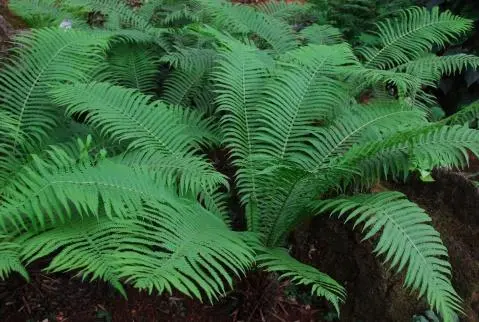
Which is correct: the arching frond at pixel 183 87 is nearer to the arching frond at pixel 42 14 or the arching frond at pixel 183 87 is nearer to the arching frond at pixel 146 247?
the arching frond at pixel 42 14

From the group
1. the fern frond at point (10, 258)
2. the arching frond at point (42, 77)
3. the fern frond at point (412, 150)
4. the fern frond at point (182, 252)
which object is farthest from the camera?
the arching frond at point (42, 77)

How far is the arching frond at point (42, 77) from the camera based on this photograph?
2967 mm

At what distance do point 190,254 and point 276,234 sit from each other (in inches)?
29.5

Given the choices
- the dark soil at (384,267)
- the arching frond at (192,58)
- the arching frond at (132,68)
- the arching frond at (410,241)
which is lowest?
the dark soil at (384,267)

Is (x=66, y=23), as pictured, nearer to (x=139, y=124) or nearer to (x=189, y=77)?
(x=189, y=77)

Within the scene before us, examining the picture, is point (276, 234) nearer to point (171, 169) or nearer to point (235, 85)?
point (171, 169)

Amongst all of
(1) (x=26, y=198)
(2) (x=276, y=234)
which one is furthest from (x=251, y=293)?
(1) (x=26, y=198)

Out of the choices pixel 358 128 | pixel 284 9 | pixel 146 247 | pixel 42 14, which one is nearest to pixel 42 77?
pixel 42 14

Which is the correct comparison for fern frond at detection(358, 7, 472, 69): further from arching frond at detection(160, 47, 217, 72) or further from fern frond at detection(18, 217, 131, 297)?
fern frond at detection(18, 217, 131, 297)

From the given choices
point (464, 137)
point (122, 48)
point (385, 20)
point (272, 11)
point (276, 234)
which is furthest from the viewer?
Answer: point (272, 11)

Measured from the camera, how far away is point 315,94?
Answer: 10.2 ft

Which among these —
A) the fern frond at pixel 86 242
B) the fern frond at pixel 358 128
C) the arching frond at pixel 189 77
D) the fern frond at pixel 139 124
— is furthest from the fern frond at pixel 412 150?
the arching frond at pixel 189 77

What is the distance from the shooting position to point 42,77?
306cm

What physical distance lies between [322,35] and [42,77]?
216 cm
